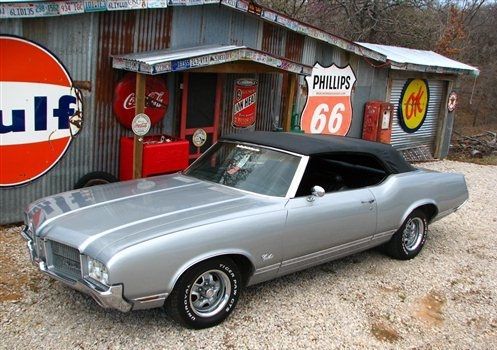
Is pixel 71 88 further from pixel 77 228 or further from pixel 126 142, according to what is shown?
pixel 77 228

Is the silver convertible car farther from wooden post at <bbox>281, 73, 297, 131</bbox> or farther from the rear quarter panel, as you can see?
wooden post at <bbox>281, 73, 297, 131</bbox>

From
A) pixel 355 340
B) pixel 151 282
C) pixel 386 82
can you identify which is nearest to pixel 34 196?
pixel 151 282

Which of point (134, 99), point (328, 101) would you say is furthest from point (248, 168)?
point (328, 101)

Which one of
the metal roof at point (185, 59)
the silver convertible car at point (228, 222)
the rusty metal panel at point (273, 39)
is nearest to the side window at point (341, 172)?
the silver convertible car at point (228, 222)

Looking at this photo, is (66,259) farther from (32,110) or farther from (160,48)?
(160,48)

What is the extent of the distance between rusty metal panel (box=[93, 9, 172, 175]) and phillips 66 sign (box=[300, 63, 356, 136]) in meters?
3.78

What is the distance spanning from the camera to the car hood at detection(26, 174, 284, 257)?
3.91 meters

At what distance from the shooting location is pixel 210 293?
4.28 meters

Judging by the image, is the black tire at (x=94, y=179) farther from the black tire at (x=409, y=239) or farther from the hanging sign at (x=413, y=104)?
the hanging sign at (x=413, y=104)

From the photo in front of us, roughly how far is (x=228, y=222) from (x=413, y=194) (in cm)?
265

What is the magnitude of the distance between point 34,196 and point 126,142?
143 centimetres

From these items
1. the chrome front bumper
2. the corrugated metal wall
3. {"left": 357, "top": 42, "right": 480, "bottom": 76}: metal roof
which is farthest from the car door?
the corrugated metal wall

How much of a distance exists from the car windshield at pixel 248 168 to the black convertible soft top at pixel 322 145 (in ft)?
0.31

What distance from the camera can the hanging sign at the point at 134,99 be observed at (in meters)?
7.34
